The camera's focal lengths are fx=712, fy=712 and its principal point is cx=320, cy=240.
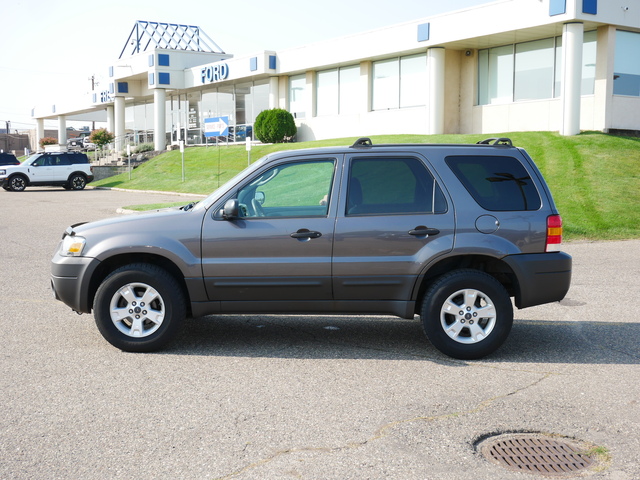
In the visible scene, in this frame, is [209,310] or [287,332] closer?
[209,310]

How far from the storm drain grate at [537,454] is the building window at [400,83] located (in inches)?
1102

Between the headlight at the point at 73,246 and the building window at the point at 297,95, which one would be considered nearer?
the headlight at the point at 73,246

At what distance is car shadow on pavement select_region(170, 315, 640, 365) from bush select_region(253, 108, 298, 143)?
97.9 ft

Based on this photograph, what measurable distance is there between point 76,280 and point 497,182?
3.82 metres

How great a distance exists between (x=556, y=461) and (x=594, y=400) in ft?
3.84

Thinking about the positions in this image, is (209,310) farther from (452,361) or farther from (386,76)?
(386,76)

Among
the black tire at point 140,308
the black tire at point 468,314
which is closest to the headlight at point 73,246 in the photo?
the black tire at point 140,308

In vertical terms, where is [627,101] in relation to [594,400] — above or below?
above

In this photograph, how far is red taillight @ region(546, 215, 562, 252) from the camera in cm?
619

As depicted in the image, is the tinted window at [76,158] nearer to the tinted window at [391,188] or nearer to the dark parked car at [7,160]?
the dark parked car at [7,160]

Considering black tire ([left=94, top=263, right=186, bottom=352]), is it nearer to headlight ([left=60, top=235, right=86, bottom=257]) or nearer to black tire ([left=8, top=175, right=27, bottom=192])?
headlight ([left=60, top=235, right=86, bottom=257])

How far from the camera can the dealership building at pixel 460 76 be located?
25312mm

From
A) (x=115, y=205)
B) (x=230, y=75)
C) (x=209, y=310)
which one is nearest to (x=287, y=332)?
(x=209, y=310)

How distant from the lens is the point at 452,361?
6.08m
